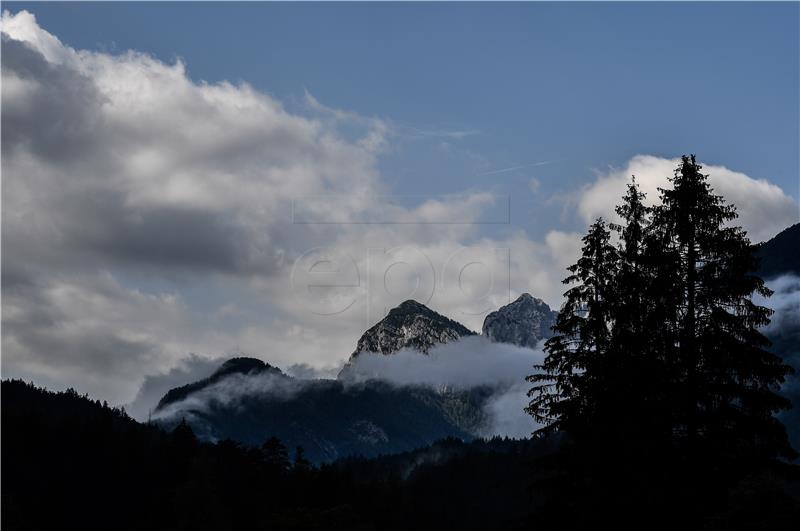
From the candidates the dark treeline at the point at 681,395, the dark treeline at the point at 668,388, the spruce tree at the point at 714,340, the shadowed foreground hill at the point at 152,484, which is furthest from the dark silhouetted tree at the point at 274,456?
the spruce tree at the point at 714,340

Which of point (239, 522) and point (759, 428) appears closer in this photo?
point (759, 428)

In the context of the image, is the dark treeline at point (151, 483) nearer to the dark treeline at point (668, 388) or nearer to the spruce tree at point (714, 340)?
the dark treeline at point (668, 388)

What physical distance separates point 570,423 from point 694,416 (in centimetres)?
482

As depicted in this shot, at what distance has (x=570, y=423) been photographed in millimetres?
36656

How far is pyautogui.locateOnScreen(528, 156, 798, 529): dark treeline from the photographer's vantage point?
32.3 meters

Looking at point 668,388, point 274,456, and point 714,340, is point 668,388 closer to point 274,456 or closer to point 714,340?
point 714,340

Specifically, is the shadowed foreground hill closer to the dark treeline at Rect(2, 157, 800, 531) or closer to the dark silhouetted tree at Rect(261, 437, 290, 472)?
the dark silhouetted tree at Rect(261, 437, 290, 472)

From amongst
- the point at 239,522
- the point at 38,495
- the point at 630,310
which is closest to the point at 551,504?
the point at 630,310

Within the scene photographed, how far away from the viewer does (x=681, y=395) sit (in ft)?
111

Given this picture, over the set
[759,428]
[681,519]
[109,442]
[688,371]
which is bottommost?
[681,519]

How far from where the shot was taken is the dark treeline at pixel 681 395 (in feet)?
106

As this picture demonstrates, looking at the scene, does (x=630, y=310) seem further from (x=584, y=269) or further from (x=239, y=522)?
(x=239, y=522)

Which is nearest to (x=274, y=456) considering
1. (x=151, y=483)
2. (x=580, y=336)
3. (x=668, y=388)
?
(x=151, y=483)

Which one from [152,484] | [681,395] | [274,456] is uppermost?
[274,456]
